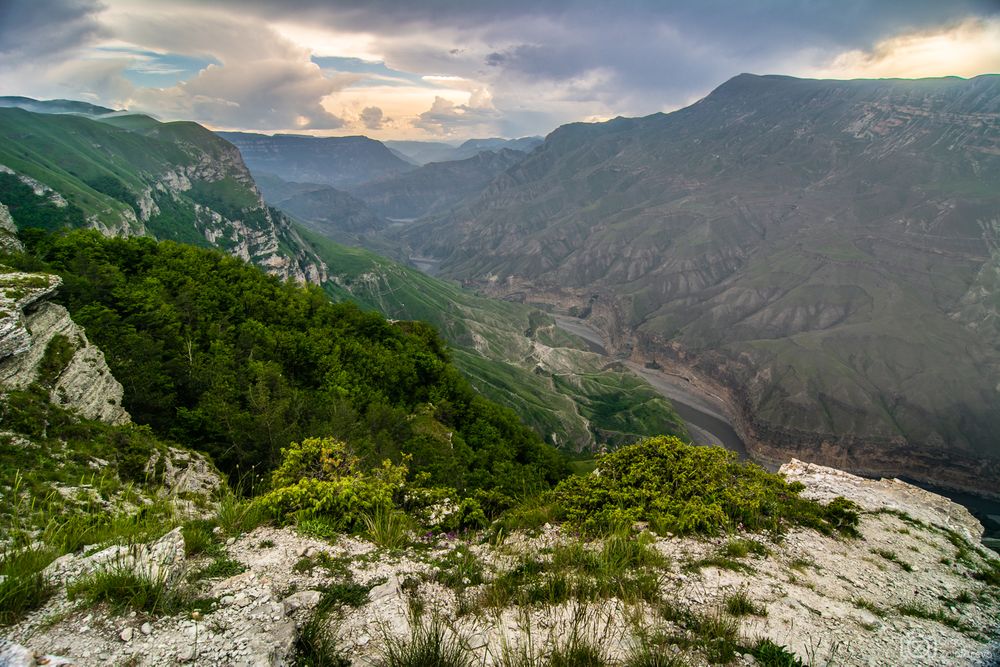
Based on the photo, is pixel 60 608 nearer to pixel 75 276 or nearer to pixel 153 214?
pixel 75 276

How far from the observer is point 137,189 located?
13250 cm

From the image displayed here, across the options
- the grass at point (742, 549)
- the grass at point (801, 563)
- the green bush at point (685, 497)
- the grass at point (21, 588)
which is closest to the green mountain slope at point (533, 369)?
the green bush at point (685, 497)

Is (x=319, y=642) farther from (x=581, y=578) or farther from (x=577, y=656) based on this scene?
(x=581, y=578)

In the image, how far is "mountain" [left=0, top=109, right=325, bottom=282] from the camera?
84.3m

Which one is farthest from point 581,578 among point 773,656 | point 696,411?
point 696,411

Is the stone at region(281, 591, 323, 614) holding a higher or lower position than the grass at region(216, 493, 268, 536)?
higher

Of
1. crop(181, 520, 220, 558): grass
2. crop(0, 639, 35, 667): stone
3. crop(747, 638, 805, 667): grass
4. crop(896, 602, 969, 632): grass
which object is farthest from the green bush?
crop(0, 639, 35, 667): stone

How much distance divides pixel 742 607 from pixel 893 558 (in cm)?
770

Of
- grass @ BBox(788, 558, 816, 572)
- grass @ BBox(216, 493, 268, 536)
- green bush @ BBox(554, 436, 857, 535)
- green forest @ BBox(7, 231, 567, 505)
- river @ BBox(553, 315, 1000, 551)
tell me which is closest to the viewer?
grass @ BBox(216, 493, 268, 536)

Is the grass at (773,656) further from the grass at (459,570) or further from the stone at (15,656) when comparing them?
the stone at (15,656)

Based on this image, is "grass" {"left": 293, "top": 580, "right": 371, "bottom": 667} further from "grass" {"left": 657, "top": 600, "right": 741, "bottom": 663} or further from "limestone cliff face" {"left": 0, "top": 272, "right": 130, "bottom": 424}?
"limestone cliff face" {"left": 0, "top": 272, "right": 130, "bottom": 424}

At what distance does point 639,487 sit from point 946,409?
511ft

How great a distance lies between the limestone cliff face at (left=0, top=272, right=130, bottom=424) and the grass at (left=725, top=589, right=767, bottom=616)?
18.9m

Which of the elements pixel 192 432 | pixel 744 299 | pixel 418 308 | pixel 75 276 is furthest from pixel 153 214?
pixel 744 299
